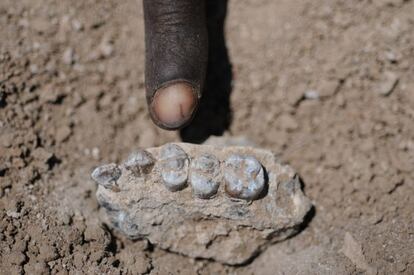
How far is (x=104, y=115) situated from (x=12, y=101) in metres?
0.30

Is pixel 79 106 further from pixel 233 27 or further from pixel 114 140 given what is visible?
pixel 233 27

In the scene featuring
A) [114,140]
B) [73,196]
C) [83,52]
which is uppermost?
[83,52]

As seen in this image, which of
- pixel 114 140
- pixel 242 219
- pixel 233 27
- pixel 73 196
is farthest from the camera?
pixel 233 27

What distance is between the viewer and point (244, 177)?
1.60 metres

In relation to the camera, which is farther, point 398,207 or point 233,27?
point 233,27

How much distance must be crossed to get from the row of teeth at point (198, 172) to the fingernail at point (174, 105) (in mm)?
78

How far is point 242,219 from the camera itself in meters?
1.64

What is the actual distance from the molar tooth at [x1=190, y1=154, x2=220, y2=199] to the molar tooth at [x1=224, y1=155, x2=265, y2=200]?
0.03 m

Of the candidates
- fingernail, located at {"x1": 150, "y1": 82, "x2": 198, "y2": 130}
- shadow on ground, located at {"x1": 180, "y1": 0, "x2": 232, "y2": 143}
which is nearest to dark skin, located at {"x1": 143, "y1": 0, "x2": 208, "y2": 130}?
fingernail, located at {"x1": 150, "y1": 82, "x2": 198, "y2": 130}

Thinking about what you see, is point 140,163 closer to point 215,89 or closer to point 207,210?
point 207,210

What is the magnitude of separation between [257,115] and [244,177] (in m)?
0.42

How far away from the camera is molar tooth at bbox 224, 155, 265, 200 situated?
1590mm

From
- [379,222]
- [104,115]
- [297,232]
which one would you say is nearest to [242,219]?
[297,232]

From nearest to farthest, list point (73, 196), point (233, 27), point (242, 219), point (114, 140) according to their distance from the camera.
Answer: point (242, 219), point (73, 196), point (114, 140), point (233, 27)
